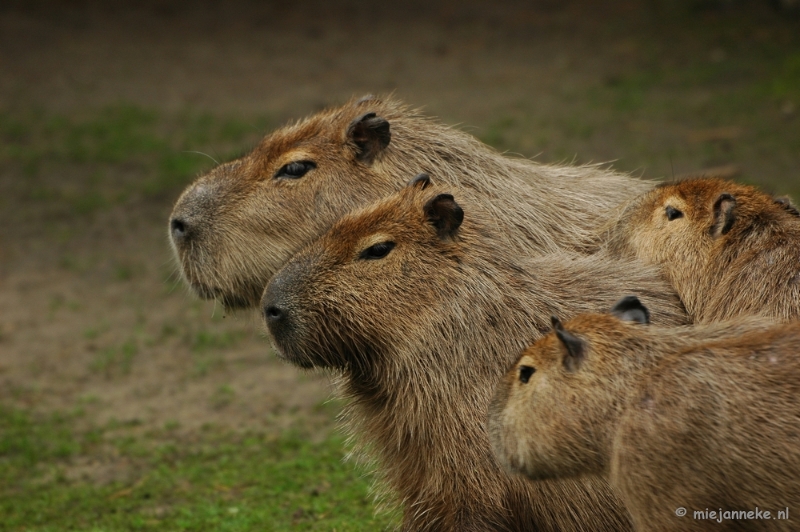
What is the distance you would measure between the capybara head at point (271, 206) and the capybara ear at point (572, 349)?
1.80 meters

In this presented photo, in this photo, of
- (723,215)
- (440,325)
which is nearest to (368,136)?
(440,325)

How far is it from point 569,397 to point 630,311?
0.42m

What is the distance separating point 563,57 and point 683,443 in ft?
37.8

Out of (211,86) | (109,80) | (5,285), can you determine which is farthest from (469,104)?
(5,285)

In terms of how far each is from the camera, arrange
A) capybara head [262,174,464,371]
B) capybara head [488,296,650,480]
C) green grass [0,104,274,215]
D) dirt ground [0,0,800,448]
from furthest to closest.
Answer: green grass [0,104,274,215]
dirt ground [0,0,800,448]
capybara head [262,174,464,371]
capybara head [488,296,650,480]

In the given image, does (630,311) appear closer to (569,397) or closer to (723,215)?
(569,397)

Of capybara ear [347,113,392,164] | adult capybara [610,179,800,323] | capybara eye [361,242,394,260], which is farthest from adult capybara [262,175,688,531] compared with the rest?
capybara ear [347,113,392,164]

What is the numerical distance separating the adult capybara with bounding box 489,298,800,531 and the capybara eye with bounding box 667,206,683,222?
86cm

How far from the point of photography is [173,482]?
640 cm

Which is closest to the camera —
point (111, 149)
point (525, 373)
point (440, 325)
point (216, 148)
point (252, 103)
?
point (525, 373)

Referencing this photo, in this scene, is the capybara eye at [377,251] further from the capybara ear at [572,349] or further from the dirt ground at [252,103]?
the dirt ground at [252,103]

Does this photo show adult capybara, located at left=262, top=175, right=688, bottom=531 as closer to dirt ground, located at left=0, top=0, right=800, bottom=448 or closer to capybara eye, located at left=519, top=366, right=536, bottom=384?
capybara eye, located at left=519, top=366, right=536, bottom=384

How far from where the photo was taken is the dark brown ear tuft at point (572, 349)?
3418 millimetres

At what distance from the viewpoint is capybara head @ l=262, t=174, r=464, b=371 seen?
402cm
